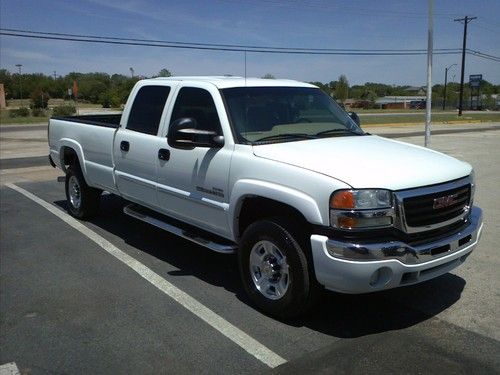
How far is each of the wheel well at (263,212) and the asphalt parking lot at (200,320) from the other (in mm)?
729

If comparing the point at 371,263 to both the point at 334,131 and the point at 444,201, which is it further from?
the point at 334,131

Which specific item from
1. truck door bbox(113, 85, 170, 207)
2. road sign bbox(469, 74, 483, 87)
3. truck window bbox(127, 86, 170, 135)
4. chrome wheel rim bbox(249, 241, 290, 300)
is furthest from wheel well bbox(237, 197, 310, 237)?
road sign bbox(469, 74, 483, 87)

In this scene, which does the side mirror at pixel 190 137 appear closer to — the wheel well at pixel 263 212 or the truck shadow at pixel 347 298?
the wheel well at pixel 263 212

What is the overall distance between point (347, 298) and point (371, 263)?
123cm

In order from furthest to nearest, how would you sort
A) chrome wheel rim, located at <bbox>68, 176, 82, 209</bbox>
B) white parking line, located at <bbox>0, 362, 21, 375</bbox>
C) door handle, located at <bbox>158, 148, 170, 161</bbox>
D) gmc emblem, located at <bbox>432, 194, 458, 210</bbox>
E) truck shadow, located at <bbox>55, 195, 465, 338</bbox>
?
1. chrome wheel rim, located at <bbox>68, 176, 82, 209</bbox>
2. door handle, located at <bbox>158, 148, 170, 161</bbox>
3. truck shadow, located at <bbox>55, 195, 465, 338</bbox>
4. gmc emblem, located at <bbox>432, 194, 458, 210</bbox>
5. white parking line, located at <bbox>0, 362, 21, 375</bbox>

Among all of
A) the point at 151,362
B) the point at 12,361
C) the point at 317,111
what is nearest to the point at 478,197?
the point at 317,111

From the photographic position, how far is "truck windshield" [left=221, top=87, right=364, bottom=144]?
15.2 feet

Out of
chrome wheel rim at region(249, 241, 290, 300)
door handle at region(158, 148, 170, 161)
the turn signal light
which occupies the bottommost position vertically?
chrome wheel rim at region(249, 241, 290, 300)

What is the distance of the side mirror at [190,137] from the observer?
458 cm

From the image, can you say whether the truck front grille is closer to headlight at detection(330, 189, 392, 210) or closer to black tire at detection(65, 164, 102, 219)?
headlight at detection(330, 189, 392, 210)

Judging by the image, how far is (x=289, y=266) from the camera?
13.0ft

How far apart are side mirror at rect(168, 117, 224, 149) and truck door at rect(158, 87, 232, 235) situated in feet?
0.23

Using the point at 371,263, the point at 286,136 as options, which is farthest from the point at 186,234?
the point at 371,263

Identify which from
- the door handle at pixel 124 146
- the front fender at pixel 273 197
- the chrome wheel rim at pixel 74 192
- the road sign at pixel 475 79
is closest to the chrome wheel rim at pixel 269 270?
the front fender at pixel 273 197
